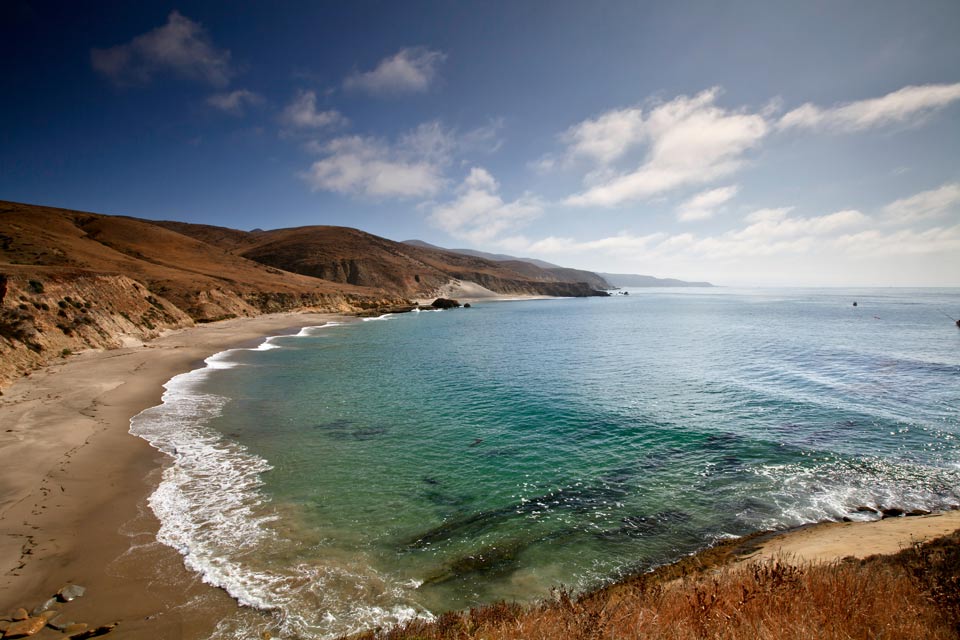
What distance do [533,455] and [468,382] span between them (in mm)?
11418

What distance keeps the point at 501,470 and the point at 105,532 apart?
10.5 meters

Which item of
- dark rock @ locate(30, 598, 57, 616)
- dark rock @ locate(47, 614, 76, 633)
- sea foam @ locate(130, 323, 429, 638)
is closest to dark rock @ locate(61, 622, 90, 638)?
dark rock @ locate(47, 614, 76, 633)

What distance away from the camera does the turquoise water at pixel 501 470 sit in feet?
28.0

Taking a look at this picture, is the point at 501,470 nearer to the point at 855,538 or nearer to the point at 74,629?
the point at 855,538

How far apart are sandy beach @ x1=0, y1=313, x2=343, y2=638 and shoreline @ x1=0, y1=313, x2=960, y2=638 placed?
0.08 feet

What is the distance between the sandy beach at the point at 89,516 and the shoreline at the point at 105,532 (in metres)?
0.02

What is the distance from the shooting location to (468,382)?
84.1 feet

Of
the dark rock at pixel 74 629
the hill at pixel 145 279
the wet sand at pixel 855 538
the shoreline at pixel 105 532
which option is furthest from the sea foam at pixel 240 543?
the hill at pixel 145 279

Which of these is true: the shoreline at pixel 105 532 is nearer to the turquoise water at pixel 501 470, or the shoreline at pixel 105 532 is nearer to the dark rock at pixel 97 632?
the dark rock at pixel 97 632

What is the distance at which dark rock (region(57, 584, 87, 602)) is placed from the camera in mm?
7207

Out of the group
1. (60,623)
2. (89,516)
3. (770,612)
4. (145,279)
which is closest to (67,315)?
(89,516)

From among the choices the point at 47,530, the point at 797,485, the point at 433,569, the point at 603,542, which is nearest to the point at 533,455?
the point at 603,542

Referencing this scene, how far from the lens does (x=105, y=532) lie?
9.32m

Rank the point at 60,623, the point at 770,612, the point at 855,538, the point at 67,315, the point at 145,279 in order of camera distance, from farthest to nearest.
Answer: the point at 145,279 < the point at 67,315 < the point at 855,538 < the point at 60,623 < the point at 770,612
